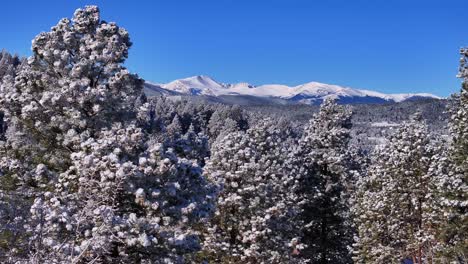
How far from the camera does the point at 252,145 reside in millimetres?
20719

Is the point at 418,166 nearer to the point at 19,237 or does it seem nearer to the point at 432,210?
the point at 432,210

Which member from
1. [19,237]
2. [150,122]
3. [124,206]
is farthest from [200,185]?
[19,237]

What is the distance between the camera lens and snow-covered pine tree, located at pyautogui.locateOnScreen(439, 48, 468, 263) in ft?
60.4

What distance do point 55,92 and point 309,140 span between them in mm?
16553

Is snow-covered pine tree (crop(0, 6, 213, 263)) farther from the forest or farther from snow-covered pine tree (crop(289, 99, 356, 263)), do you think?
snow-covered pine tree (crop(289, 99, 356, 263))

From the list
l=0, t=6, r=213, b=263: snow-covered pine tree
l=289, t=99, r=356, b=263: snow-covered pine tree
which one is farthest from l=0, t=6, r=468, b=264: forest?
l=289, t=99, r=356, b=263: snow-covered pine tree

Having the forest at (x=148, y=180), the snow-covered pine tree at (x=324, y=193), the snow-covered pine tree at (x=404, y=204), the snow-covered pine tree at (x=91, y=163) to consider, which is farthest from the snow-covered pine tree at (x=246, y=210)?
the snow-covered pine tree at (x=324, y=193)

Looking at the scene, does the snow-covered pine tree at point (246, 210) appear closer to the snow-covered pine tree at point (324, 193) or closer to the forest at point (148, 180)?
the forest at point (148, 180)

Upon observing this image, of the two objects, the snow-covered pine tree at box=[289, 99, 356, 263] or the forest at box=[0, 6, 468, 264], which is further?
the snow-covered pine tree at box=[289, 99, 356, 263]

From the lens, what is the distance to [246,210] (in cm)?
1858

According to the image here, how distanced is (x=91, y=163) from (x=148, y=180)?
1433 mm

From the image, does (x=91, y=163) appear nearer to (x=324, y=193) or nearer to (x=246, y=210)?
(x=246, y=210)

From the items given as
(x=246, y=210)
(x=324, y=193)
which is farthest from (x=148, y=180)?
(x=324, y=193)

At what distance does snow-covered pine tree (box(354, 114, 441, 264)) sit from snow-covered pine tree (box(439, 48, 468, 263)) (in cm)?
106
